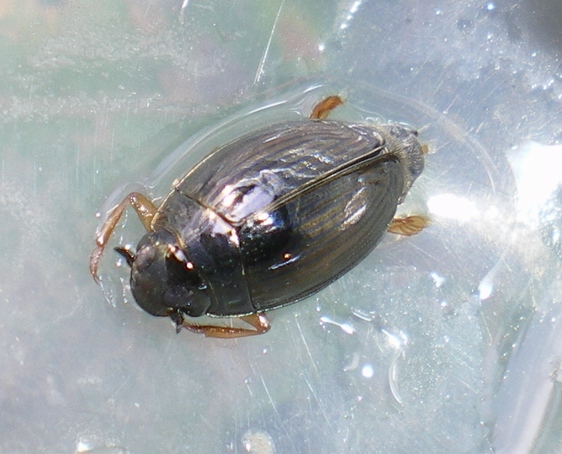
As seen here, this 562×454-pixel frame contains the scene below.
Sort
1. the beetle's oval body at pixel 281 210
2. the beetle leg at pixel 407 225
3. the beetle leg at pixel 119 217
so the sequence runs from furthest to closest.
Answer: the beetle leg at pixel 407 225 < the beetle leg at pixel 119 217 < the beetle's oval body at pixel 281 210

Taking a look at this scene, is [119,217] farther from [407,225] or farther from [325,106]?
[407,225]

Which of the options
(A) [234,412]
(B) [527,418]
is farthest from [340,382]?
(B) [527,418]

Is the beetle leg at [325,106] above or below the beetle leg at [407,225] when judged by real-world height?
above

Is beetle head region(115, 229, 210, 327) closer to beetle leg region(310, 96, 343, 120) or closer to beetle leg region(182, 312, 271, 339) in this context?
beetle leg region(182, 312, 271, 339)

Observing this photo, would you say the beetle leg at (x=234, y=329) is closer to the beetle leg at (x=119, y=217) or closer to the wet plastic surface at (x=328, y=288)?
the wet plastic surface at (x=328, y=288)

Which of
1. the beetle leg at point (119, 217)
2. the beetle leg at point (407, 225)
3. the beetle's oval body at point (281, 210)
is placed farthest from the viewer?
the beetle leg at point (407, 225)

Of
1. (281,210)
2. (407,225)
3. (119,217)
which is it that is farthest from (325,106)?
(119,217)

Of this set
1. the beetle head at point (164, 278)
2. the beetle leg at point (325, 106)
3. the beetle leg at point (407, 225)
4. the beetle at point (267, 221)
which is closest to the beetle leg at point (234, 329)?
the beetle at point (267, 221)
